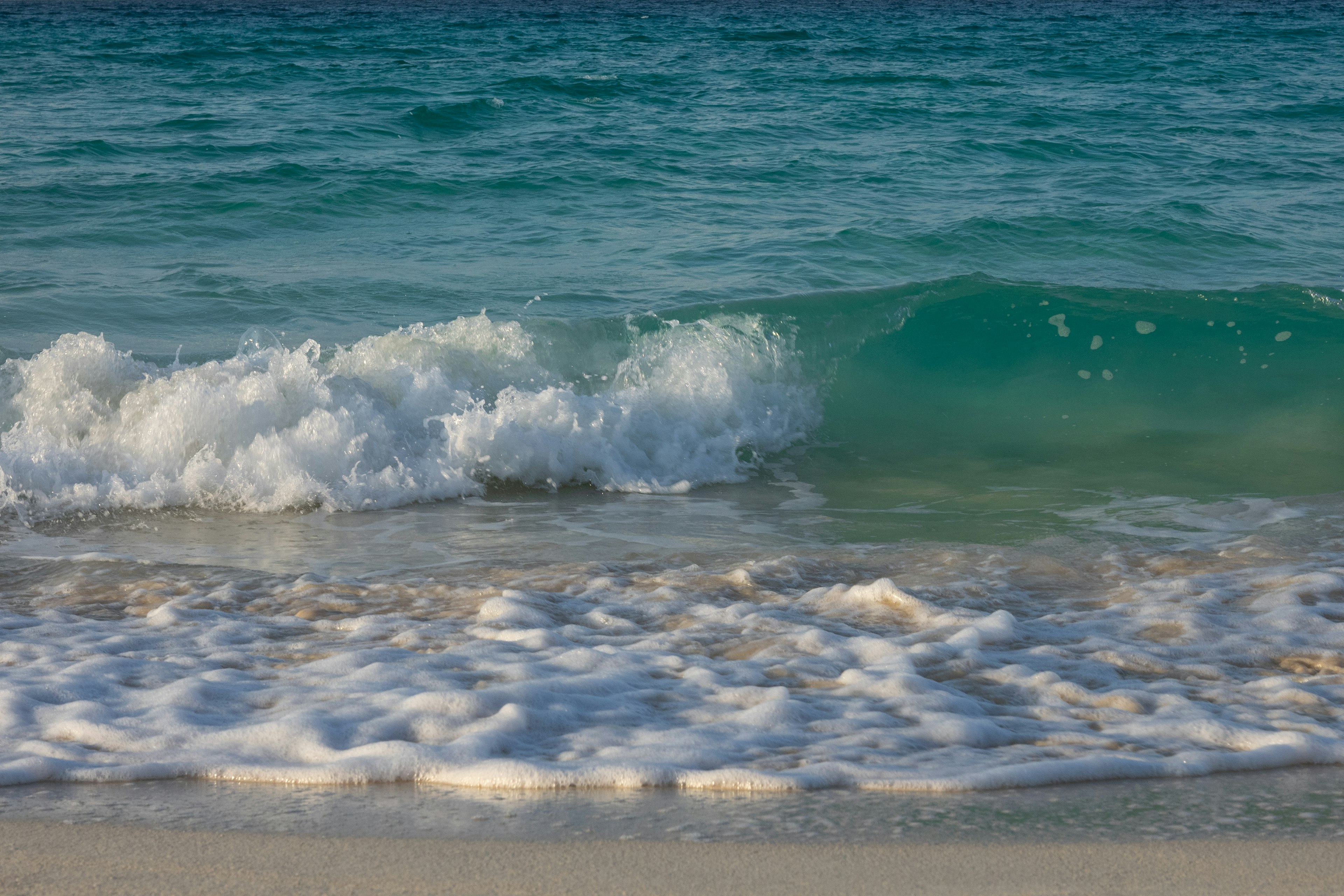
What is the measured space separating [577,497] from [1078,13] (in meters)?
30.2

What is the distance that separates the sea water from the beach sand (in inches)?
13.7

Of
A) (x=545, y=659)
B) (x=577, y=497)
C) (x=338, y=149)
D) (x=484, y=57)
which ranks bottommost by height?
(x=577, y=497)

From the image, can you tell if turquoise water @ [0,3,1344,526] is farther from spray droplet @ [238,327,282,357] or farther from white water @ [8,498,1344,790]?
white water @ [8,498,1344,790]

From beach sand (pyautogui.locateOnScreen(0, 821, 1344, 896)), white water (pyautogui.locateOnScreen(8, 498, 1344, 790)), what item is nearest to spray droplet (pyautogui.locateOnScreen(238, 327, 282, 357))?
white water (pyautogui.locateOnScreen(8, 498, 1344, 790))

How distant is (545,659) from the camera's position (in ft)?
11.9

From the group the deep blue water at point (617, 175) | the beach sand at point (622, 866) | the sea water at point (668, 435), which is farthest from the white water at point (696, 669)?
the deep blue water at point (617, 175)

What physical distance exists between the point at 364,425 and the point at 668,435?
174cm

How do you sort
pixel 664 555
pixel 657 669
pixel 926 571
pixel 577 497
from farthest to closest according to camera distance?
pixel 577 497
pixel 664 555
pixel 926 571
pixel 657 669

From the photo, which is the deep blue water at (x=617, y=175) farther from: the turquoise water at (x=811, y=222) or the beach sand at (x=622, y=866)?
the beach sand at (x=622, y=866)

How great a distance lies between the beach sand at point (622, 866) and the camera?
226 centimetres

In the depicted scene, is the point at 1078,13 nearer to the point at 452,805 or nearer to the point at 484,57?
the point at 484,57

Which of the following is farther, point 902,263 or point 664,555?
point 902,263

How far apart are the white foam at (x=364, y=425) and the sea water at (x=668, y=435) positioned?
27 millimetres

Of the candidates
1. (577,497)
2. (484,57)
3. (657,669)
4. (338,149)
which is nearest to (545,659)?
(657,669)
